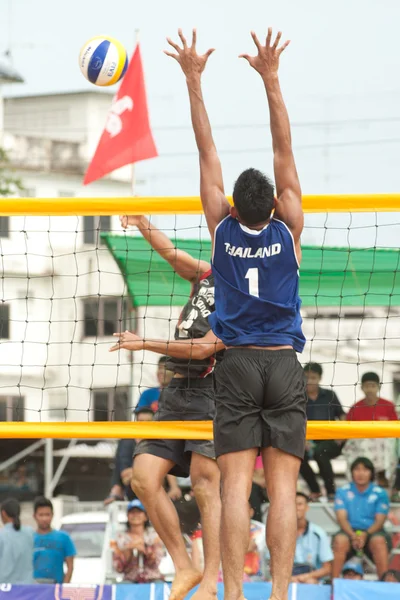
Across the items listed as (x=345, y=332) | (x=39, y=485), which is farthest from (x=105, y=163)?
(x=345, y=332)

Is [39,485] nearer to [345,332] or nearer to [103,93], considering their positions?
[345,332]

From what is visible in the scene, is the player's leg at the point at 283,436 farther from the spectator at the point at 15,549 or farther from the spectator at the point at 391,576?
the spectator at the point at 15,549

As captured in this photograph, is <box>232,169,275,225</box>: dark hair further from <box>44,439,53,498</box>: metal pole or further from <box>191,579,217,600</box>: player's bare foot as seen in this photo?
<box>44,439,53,498</box>: metal pole

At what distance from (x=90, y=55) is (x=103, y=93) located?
46.5m

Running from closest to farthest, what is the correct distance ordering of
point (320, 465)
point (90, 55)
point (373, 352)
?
point (90, 55)
point (320, 465)
point (373, 352)

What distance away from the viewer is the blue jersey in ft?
18.8

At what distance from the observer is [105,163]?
16.5 meters

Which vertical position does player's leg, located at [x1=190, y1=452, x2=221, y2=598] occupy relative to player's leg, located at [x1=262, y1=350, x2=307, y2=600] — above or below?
below

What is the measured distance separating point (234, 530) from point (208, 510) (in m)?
1.38

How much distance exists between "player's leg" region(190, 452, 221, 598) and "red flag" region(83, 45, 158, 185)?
9.67 m

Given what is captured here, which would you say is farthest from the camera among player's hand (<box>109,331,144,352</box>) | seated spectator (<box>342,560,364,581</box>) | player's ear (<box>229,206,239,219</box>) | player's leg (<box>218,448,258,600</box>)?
seated spectator (<box>342,560,364,581</box>)

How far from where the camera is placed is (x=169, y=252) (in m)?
7.55

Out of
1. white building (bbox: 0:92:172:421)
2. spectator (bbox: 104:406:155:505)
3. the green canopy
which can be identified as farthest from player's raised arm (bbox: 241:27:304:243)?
white building (bbox: 0:92:172:421)

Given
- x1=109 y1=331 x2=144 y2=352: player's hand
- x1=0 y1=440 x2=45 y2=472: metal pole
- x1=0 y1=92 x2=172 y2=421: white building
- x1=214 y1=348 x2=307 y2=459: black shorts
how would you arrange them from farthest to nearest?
1. x1=0 y1=92 x2=172 y2=421: white building
2. x1=0 y1=440 x2=45 y2=472: metal pole
3. x1=109 y1=331 x2=144 y2=352: player's hand
4. x1=214 y1=348 x2=307 y2=459: black shorts
